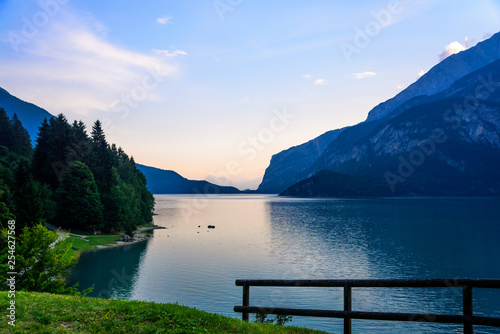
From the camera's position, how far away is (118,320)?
1306 centimetres

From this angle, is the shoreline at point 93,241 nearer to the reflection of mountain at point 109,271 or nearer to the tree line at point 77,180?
the reflection of mountain at point 109,271

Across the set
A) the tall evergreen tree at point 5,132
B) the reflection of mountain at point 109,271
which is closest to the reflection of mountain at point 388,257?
the reflection of mountain at point 109,271

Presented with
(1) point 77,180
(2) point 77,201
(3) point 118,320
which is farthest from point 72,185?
(3) point 118,320

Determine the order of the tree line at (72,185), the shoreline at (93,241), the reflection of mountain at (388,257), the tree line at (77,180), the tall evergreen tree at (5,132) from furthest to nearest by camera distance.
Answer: the tall evergreen tree at (5,132)
the tree line at (77,180)
the shoreline at (93,241)
the tree line at (72,185)
the reflection of mountain at (388,257)

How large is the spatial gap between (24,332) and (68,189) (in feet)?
306

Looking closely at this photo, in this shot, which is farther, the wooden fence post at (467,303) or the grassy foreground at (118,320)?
the grassy foreground at (118,320)

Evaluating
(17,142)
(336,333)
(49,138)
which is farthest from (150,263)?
(17,142)

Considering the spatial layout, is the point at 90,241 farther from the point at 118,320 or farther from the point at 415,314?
the point at 415,314

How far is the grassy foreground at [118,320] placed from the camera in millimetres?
12328

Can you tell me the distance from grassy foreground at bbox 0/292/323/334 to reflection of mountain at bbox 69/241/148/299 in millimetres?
36162

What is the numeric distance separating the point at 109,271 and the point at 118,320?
57026 mm

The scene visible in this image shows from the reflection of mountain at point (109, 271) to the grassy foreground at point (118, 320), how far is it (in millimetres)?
36162

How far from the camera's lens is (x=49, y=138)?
4446 inches

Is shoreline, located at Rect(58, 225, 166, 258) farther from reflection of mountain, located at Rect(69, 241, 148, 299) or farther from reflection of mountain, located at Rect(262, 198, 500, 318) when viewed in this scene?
reflection of mountain, located at Rect(262, 198, 500, 318)
